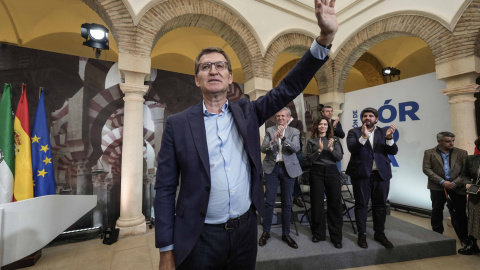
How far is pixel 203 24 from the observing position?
4777 millimetres

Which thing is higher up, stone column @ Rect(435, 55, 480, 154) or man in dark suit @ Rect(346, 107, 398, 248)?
stone column @ Rect(435, 55, 480, 154)

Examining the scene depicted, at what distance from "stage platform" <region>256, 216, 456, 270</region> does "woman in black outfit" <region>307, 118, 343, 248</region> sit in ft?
0.63

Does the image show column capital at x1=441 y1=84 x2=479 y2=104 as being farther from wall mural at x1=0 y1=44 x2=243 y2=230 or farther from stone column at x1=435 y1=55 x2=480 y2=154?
wall mural at x1=0 y1=44 x2=243 y2=230

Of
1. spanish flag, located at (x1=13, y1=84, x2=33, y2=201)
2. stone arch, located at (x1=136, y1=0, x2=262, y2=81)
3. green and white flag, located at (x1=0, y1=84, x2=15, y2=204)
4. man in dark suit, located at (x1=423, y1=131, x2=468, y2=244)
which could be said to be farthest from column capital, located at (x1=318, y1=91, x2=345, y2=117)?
green and white flag, located at (x1=0, y1=84, x2=15, y2=204)

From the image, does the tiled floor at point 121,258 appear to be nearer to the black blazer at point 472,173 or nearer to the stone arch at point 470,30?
the black blazer at point 472,173

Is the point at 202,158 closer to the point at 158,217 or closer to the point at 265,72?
the point at 158,217

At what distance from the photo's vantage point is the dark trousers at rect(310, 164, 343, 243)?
2.89 meters

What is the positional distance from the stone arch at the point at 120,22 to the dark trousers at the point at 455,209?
576cm

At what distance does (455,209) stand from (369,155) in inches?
78.7

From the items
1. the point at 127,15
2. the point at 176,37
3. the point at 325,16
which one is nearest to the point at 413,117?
the point at 325,16

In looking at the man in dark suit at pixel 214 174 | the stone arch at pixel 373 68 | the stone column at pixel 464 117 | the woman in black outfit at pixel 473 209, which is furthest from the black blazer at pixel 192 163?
the stone arch at pixel 373 68

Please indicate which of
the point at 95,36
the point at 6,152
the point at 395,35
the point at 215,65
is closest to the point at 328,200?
the point at 215,65

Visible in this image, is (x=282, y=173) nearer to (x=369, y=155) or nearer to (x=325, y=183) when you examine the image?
(x=325, y=183)

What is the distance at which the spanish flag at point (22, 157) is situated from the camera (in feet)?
9.70
